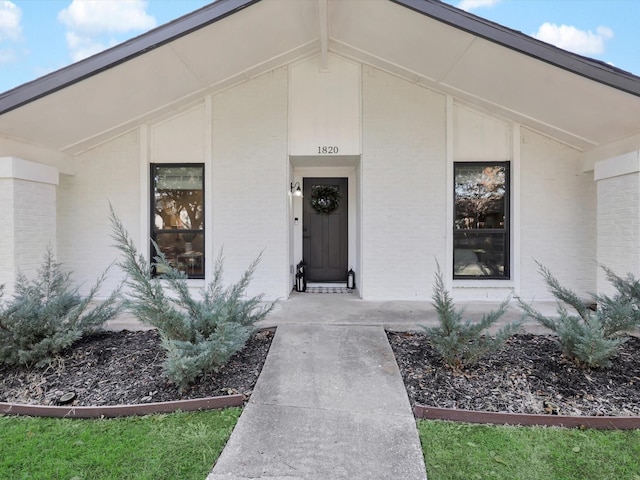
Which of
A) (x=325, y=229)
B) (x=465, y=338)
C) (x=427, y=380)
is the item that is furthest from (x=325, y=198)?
(x=427, y=380)

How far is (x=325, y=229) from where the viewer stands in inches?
266

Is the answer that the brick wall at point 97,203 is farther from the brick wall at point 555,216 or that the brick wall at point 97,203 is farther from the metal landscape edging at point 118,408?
the brick wall at point 555,216

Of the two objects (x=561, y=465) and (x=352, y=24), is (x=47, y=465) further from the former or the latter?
(x=352, y=24)

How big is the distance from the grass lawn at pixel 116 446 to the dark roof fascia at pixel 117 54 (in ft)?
11.4

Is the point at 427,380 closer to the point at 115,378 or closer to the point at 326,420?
the point at 326,420

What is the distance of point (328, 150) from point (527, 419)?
4.35m

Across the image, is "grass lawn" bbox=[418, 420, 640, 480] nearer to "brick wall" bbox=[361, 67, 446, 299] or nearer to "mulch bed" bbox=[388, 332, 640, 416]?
"mulch bed" bbox=[388, 332, 640, 416]

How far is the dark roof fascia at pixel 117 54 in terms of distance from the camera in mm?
3939

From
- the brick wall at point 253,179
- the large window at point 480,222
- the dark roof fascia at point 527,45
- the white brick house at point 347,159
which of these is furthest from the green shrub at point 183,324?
the large window at point 480,222

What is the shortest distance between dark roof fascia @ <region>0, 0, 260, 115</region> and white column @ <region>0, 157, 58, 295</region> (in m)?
0.82

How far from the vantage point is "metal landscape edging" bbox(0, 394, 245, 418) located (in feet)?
8.38

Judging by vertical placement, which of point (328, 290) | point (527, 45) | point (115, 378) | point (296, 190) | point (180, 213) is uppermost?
point (527, 45)

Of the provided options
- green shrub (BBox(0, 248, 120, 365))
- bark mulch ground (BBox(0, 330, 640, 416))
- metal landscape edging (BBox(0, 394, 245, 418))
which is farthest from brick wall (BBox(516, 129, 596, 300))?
green shrub (BBox(0, 248, 120, 365))

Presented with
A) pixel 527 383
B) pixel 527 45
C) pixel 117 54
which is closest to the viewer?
pixel 527 383
